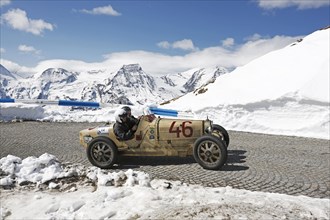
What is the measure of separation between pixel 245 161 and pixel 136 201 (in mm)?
4181

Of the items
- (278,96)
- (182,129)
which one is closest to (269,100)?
(278,96)

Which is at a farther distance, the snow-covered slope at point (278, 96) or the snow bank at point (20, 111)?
the snow bank at point (20, 111)

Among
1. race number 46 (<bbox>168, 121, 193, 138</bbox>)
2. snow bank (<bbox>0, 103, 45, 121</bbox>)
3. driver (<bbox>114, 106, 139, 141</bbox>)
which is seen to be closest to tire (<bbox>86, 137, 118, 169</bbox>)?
driver (<bbox>114, 106, 139, 141</bbox>)

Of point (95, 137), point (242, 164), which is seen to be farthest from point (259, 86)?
point (95, 137)

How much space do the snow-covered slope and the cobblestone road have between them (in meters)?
1.49

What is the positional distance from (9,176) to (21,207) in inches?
63.4

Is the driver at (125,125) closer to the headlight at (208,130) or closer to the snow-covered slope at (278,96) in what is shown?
the headlight at (208,130)

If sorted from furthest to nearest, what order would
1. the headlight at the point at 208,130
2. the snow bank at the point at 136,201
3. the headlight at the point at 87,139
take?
the headlight at the point at 87,139
the headlight at the point at 208,130
the snow bank at the point at 136,201

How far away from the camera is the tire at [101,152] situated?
8938 millimetres

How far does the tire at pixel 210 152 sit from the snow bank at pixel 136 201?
51.4 inches

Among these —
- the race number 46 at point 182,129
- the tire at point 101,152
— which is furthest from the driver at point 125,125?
the race number 46 at point 182,129

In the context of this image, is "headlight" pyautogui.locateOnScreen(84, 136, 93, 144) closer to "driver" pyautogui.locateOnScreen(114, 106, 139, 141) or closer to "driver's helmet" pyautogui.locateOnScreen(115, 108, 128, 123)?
"driver" pyautogui.locateOnScreen(114, 106, 139, 141)

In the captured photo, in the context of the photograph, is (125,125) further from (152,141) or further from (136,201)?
(136,201)

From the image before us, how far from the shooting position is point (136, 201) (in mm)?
6262
